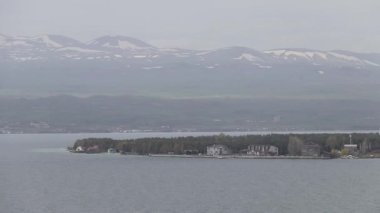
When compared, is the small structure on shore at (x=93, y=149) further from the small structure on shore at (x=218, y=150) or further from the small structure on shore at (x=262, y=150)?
the small structure on shore at (x=262, y=150)

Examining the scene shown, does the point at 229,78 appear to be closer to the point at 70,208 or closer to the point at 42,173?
the point at 42,173

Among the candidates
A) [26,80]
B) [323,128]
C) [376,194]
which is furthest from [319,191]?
[26,80]

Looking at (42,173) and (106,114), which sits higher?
(106,114)

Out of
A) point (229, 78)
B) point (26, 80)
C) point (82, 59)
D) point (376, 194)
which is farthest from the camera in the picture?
point (82, 59)

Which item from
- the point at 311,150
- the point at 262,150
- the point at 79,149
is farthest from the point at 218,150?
the point at 79,149

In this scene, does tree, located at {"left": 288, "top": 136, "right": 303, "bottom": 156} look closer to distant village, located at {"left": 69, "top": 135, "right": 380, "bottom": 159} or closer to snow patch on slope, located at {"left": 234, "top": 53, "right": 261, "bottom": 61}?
distant village, located at {"left": 69, "top": 135, "right": 380, "bottom": 159}

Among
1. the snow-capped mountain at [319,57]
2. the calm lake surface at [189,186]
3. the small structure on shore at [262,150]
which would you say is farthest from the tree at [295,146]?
the snow-capped mountain at [319,57]
